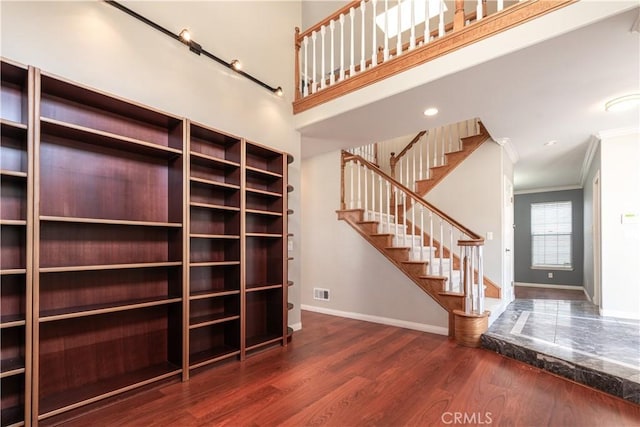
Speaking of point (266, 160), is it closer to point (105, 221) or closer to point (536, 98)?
point (105, 221)

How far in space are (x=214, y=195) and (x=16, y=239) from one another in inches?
55.2

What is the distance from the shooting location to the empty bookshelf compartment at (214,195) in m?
2.81

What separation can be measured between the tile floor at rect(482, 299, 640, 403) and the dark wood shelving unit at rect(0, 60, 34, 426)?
3.68 meters

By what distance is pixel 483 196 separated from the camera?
4520 millimetres

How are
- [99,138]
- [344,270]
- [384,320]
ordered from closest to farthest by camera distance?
[99,138], [384,320], [344,270]

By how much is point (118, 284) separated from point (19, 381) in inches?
28.0

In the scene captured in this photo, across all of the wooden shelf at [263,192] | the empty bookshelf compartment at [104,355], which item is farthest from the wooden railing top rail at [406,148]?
the empty bookshelf compartment at [104,355]

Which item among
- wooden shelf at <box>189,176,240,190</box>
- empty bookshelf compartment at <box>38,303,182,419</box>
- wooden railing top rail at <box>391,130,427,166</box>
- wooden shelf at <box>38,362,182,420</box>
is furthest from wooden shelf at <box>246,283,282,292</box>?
wooden railing top rail at <box>391,130,427,166</box>

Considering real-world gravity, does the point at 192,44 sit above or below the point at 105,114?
above

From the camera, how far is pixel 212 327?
9.47 feet

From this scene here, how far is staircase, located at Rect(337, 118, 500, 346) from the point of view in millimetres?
3406

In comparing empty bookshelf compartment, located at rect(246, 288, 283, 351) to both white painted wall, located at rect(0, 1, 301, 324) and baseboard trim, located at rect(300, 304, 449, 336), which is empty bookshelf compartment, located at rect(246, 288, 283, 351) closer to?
white painted wall, located at rect(0, 1, 301, 324)

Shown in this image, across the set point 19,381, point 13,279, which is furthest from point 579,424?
point 13,279

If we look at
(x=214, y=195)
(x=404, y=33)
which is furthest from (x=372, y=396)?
(x=404, y=33)
